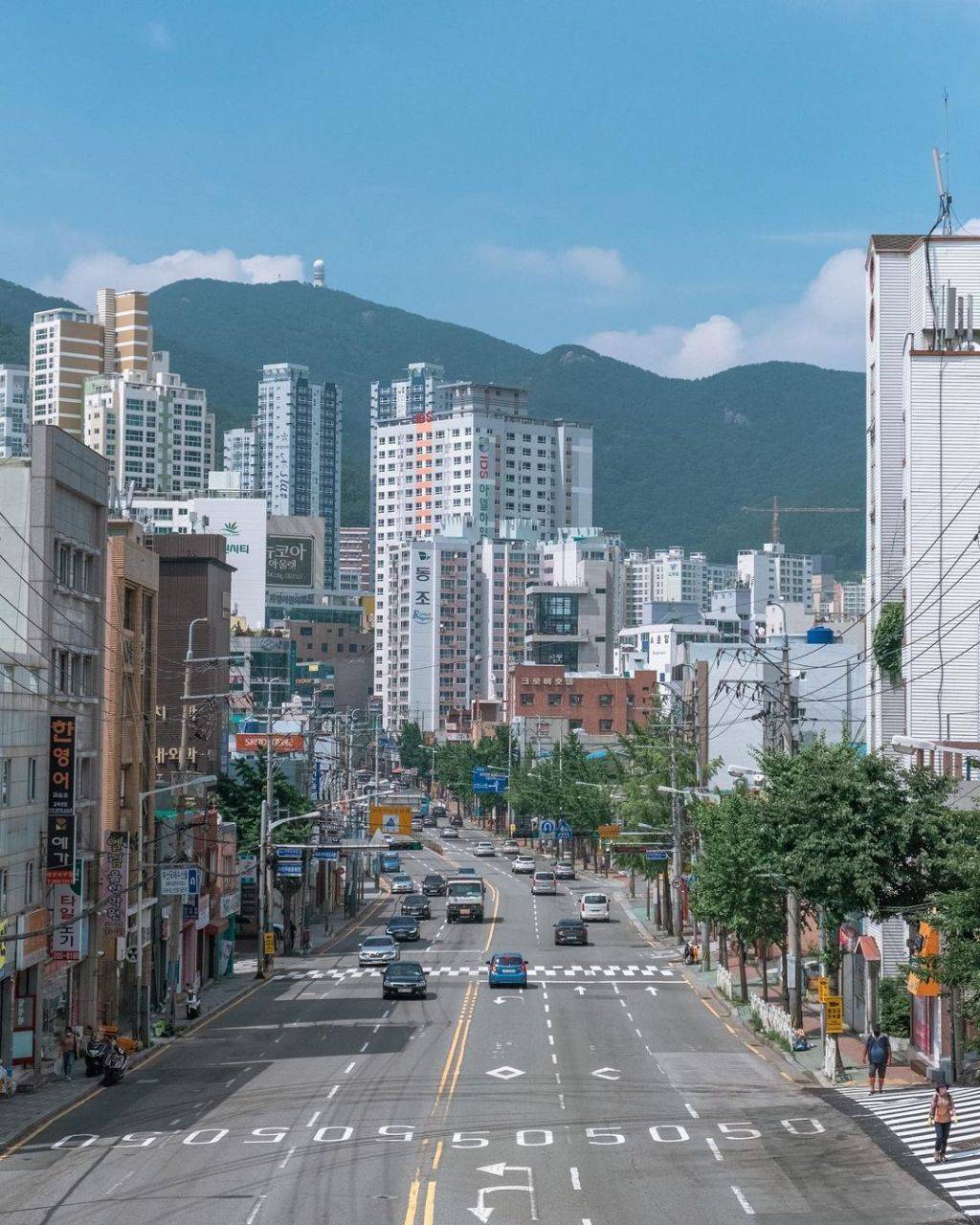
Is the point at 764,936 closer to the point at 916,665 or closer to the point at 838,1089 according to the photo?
the point at 916,665

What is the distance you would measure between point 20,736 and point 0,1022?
7786mm

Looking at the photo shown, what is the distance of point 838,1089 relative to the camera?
47219 millimetres

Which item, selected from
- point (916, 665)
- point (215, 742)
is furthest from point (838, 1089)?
point (215, 742)

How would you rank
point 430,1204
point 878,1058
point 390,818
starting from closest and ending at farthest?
1. point 430,1204
2. point 878,1058
3. point 390,818

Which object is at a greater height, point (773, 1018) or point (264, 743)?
point (264, 743)

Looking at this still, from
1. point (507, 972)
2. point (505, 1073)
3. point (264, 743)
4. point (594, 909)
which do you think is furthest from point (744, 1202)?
point (264, 743)

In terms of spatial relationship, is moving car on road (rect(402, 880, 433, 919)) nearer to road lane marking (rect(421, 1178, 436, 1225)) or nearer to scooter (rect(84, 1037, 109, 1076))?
scooter (rect(84, 1037, 109, 1076))

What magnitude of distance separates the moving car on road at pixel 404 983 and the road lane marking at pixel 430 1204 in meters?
36.4

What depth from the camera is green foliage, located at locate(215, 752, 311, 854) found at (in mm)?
97750

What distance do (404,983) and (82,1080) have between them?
20410 millimetres

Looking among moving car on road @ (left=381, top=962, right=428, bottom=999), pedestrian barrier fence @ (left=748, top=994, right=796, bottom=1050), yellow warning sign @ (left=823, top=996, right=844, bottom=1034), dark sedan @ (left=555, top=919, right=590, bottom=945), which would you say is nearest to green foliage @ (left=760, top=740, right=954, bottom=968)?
yellow warning sign @ (left=823, top=996, right=844, bottom=1034)

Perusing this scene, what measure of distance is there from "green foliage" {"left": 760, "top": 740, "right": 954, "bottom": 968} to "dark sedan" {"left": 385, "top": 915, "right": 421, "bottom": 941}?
5198 centimetres

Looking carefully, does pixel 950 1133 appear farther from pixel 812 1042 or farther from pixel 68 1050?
pixel 68 1050

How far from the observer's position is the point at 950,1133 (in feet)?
128
